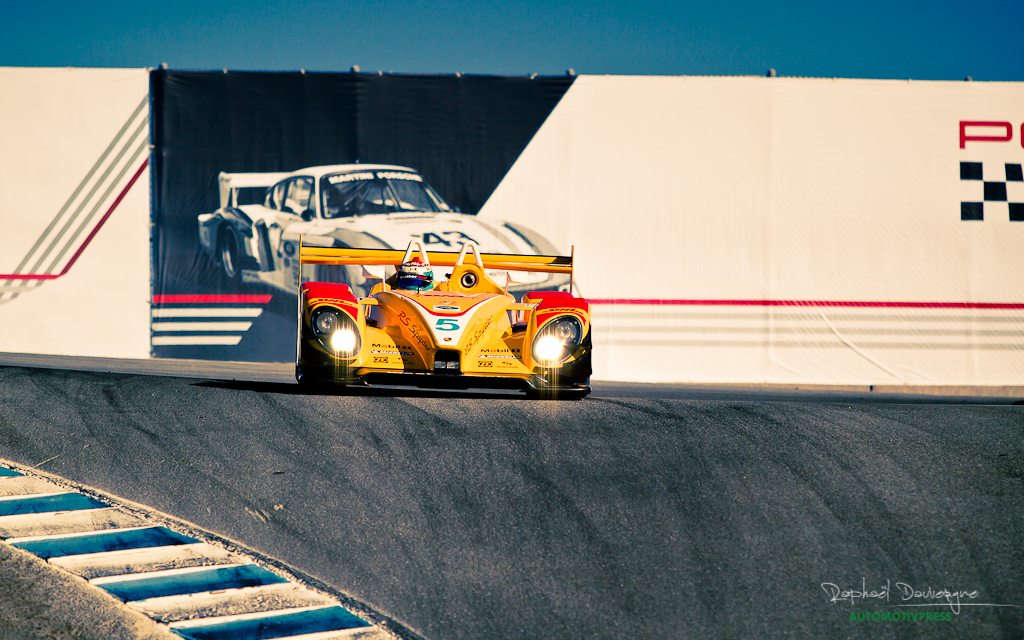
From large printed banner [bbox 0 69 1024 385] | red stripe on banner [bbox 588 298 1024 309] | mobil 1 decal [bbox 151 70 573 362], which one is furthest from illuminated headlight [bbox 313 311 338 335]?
red stripe on banner [bbox 588 298 1024 309]

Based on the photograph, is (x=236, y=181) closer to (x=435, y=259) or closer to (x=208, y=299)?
(x=208, y=299)

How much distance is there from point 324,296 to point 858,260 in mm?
6988

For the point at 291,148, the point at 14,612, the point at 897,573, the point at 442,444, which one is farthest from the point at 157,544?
the point at 291,148

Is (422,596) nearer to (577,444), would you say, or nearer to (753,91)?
(577,444)

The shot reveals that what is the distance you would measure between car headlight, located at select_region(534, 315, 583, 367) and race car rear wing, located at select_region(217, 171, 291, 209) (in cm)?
537

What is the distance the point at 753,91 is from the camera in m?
9.19

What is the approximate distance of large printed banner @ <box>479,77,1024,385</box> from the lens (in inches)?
356

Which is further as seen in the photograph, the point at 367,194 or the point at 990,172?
the point at 990,172

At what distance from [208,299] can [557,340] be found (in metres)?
5.68

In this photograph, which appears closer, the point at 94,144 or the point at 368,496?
the point at 368,496

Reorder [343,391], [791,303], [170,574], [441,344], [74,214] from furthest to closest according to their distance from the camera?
1. [791,303]
2. [74,214]
3. [343,391]
4. [441,344]
5. [170,574]

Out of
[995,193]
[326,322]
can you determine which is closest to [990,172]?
[995,193]

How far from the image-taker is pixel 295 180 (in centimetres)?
905

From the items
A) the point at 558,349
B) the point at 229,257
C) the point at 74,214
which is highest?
the point at 74,214
